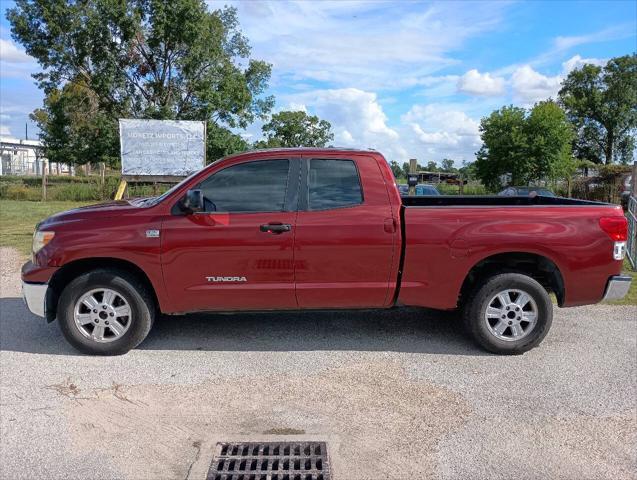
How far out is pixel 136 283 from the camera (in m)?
4.94

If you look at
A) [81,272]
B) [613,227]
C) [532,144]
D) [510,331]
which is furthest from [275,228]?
[532,144]

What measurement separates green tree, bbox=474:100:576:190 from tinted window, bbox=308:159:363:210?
25.4m

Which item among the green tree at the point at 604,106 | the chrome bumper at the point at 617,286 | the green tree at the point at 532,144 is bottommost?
the chrome bumper at the point at 617,286

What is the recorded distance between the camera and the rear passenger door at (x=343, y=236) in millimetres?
4836

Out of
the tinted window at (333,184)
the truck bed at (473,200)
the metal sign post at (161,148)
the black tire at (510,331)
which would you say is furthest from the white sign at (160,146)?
the black tire at (510,331)

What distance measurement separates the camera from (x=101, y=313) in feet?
16.1

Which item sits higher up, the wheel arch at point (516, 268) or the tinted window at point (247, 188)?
the tinted window at point (247, 188)

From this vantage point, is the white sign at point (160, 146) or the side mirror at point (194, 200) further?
the white sign at point (160, 146)

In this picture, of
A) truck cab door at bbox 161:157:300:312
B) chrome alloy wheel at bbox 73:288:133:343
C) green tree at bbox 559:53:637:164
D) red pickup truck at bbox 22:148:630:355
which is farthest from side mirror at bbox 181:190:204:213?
green tree at bbox 559:53:637:164

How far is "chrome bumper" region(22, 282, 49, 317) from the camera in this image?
4.87 metres

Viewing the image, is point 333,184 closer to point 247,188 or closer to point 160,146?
point 247,188

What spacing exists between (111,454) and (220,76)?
31.1 m

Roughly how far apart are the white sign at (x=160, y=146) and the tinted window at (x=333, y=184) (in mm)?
7970

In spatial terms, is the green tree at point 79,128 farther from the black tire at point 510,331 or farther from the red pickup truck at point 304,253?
the black tire at point 510,331
